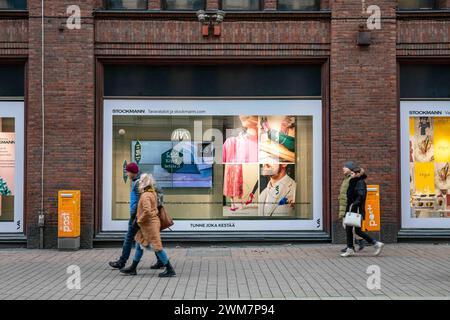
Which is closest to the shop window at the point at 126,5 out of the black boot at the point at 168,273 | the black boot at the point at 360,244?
the black boot at the point at 168,273

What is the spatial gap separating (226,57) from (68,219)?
515cm

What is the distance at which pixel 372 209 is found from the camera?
558 inches

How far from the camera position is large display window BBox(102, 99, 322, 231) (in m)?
15.0

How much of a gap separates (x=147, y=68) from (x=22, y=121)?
3.17m

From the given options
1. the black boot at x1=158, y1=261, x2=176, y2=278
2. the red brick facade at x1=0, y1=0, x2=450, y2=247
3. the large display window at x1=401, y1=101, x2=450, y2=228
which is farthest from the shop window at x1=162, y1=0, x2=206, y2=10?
the black boot at x1=158, y1=261, x2=176, y2=278

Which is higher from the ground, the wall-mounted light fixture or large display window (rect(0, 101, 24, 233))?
the wall-mounted light fixture

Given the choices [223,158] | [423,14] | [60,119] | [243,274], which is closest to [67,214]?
[60,119]

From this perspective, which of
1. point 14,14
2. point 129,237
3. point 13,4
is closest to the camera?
point 129,237

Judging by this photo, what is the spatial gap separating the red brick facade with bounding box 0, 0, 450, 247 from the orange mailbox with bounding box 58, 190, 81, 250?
0.37m

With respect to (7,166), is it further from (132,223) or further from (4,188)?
(132,223)

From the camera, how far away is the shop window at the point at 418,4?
49.7ft

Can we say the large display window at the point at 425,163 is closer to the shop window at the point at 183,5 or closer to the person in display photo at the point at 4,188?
the shop window at the point at 183,5

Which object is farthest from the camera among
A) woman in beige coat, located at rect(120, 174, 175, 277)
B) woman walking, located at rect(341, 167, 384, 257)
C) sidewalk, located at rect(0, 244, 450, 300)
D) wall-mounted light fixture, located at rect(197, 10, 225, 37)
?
wall-mounted light fixture, located at rect(197, 10, 225, 37)

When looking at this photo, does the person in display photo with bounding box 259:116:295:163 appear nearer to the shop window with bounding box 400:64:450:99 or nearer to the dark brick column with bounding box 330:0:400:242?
the dark brick column with bounding box 330:0:400:242
